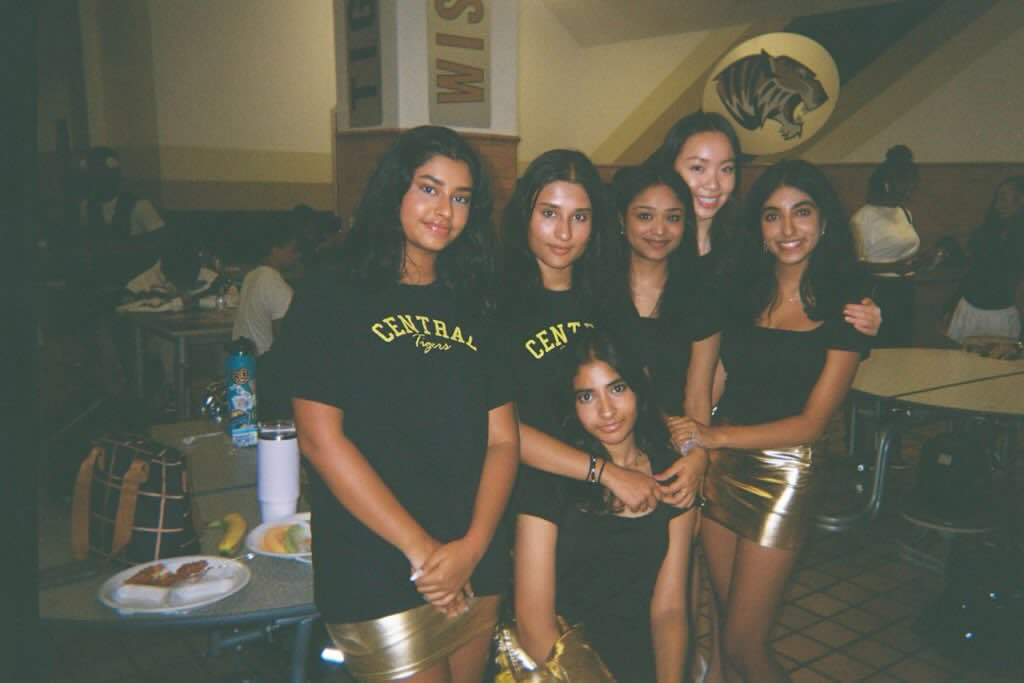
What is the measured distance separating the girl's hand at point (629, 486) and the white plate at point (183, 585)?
0.78 metres

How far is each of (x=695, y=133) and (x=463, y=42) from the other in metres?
3.24

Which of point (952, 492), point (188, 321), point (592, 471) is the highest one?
point (592, 471)

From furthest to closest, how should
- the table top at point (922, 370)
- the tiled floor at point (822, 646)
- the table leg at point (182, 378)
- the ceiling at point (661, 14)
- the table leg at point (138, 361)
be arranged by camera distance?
the ceiling at point (661, 14) → the table leg at point (138, 361) → the table leg at point (182, 378) → the table top at point (922, 370) → the tiled floor at point (822, 646)

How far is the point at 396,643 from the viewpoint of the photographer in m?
1.45

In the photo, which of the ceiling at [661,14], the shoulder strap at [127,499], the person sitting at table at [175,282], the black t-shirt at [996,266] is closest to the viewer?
the shoulder strap at [127,499]

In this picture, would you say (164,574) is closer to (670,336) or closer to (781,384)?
(670,336)

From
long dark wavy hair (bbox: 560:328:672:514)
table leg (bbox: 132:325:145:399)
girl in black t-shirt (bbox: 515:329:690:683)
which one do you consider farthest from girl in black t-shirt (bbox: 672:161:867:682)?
table leg (bbox: 132:325:145:399)

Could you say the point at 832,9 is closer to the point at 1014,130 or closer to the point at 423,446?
the point at 1014,130

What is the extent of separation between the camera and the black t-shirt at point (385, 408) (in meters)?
1.42

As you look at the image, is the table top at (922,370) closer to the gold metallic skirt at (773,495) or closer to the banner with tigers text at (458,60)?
the gold metallic skirt at (773,495)

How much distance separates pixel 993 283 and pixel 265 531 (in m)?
4.31

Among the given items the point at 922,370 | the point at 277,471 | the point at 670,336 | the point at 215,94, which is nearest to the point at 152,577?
the point at 277,471

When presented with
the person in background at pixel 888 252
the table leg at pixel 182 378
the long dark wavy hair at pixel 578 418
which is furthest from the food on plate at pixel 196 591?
the person in background at pixel 888 252

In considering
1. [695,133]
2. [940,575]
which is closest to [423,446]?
[695,133]
